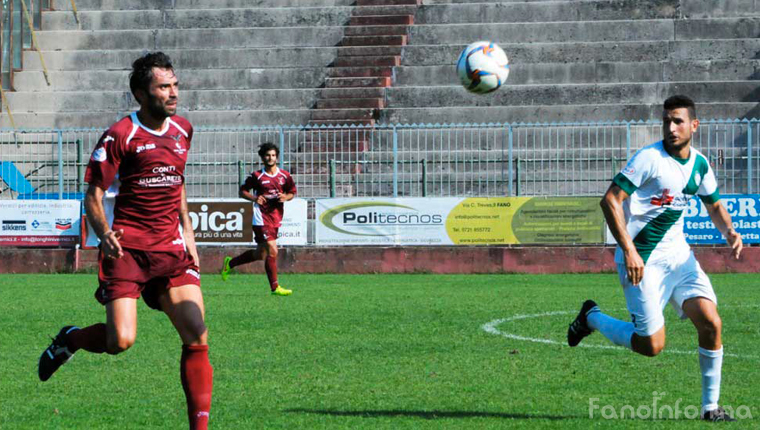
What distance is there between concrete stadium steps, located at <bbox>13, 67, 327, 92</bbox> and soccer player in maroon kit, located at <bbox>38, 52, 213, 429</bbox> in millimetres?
21241

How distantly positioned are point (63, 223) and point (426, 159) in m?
7.06

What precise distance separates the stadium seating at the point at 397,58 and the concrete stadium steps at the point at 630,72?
1.0 inches

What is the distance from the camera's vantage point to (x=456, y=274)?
20.8 metres

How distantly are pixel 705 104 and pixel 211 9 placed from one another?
13.1 m

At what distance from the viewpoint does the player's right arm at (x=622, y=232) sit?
6.95 metres

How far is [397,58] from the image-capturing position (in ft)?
90.5

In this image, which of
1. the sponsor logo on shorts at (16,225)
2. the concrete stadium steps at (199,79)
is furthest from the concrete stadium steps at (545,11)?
the sponsor logo on shorts at (16,225)

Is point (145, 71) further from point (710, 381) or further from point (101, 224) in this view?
point (710, 381)

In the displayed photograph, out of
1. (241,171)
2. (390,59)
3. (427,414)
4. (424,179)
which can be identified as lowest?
(427,414)

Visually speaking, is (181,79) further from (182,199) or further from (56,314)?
(182,199)

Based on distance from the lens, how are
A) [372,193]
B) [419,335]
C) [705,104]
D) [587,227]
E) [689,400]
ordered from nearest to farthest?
[689,400] → [419,335] → [587,227] → [372,193] → [705,104]

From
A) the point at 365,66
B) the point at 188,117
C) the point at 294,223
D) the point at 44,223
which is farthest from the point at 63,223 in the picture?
the point at 365,66

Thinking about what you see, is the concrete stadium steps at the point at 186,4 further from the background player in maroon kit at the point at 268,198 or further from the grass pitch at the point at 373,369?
the grass pitch at the point at 373,369

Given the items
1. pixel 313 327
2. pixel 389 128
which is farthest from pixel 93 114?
pixel 313 327
